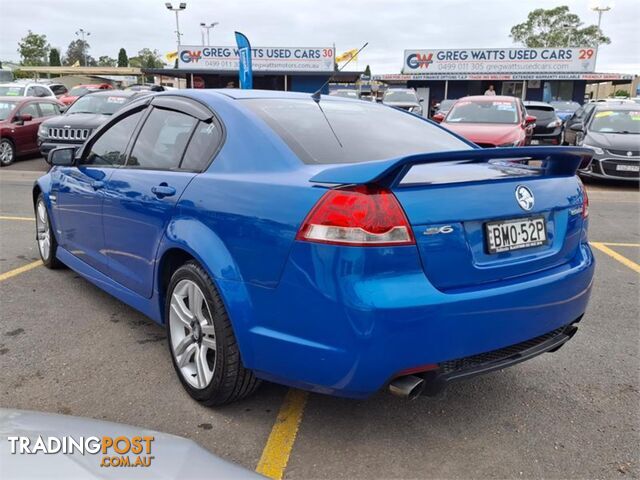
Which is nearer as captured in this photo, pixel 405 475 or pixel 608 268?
pixel 405 475

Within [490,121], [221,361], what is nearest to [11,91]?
[490,121]

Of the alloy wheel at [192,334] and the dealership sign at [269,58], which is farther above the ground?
the dealership sign at [269,58]

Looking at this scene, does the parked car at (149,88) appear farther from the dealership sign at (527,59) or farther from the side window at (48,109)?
the dealership sign at (527,59)

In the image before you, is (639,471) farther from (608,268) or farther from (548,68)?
(548,68)

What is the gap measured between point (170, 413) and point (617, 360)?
2.64 m

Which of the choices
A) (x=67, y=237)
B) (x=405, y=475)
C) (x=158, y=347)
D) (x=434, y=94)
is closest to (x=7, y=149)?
(x=67, y=237)

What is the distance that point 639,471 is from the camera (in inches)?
93.1

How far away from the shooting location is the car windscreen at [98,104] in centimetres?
1230

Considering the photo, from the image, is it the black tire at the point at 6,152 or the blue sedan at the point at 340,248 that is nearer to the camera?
the blue sedan at the point at 340,248

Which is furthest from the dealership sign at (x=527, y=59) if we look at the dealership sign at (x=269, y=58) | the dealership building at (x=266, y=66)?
the dealership sign at (x=269, y=58)

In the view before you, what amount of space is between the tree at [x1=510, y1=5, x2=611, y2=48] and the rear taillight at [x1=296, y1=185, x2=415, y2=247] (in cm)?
7903

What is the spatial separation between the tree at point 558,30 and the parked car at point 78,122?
235ft

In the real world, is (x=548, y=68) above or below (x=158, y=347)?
above

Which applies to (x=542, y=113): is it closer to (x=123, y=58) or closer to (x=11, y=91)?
(x=11, y=91)
